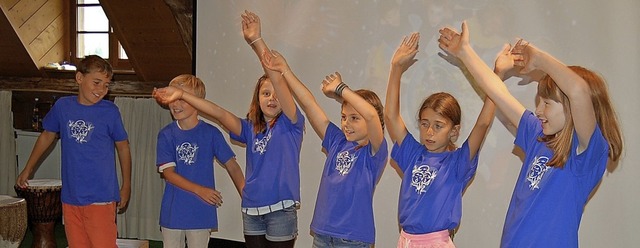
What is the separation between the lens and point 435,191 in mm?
2836

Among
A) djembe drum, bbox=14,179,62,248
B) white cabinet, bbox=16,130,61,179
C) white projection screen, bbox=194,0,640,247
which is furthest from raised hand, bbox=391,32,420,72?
white cabinet, bbox=16,130,61,179

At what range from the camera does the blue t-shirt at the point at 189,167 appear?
3607 millimetres

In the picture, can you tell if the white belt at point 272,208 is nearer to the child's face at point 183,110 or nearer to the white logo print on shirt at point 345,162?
the white logo print on shirt at point 345,162

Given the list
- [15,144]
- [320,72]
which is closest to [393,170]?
[320,72]

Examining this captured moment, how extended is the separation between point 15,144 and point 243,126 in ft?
12.0

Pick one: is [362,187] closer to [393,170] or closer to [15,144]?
[393,170]

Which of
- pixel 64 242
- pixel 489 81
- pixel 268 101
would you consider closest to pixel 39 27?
pixel 64 242

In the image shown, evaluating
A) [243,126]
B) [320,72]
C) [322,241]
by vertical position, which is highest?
[320,72]

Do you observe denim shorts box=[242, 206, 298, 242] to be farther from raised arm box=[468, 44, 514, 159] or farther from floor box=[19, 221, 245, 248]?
floor box=[19, 221, 245, 248]

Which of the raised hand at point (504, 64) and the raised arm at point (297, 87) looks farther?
the raised arm at point (297, 87)

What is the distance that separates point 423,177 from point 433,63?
121 centimetres

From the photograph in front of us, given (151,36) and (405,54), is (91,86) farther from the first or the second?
(405,54)

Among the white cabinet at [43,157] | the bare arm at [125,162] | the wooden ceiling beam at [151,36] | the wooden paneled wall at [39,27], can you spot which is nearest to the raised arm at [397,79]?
the bare arm at [125,162]

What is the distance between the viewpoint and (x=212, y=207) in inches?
144
